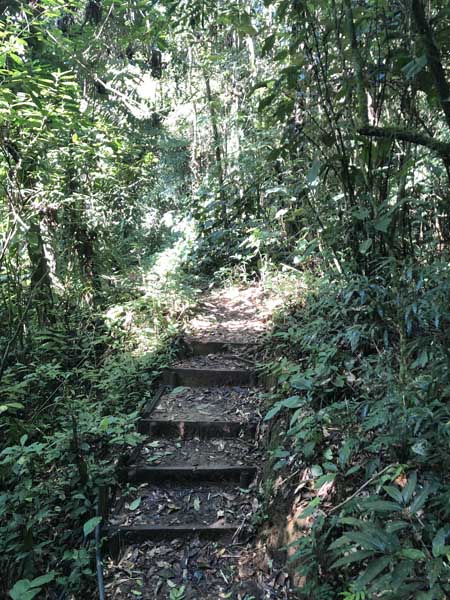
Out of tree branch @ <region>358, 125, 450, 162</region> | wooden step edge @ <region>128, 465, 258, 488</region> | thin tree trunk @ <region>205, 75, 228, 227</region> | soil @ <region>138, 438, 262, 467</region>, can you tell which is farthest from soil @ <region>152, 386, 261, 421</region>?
thin tree trunk @ <region>205, 75, 228, 227</region>

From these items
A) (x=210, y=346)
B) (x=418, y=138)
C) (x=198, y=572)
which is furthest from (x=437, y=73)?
(x=210, y=346)

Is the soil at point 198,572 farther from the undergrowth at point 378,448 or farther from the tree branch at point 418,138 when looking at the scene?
the tree branch at point 418,138

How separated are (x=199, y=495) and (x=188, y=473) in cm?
18

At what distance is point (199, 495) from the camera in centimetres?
317

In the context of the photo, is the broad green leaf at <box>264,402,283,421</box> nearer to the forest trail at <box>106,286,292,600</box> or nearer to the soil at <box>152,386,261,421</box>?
the forest trail at <box>106,286,292,600</box>

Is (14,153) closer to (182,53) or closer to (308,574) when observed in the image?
(308,574)

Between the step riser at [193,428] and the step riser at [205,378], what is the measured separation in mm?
727

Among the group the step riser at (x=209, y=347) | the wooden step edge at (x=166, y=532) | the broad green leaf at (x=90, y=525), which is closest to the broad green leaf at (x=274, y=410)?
the wooden step edge at (x=166, y=532)

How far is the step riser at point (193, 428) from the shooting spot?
368cm

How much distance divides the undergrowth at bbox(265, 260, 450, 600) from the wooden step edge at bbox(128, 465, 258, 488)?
421 millimetres

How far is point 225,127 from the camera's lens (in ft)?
27.8

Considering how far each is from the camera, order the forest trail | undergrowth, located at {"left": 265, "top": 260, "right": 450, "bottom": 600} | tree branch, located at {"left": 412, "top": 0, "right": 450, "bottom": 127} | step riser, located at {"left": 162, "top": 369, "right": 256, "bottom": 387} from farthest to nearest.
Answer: step riser, located at {"left": 162, "top": 369, "right": 256, "bottom": 387} → the forest trail → undergrowth, located at {"left": 265, "top": 260, "right": 450, "bottom": 600} → tree branch, located at {"left": 412, "top": 0, "right": 450, "bottom": 127}

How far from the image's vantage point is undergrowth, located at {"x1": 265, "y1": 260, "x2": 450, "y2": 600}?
1.62m

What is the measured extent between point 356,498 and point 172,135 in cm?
1003
